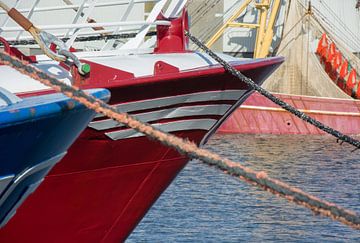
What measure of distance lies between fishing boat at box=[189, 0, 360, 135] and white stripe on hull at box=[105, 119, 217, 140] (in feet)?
60.3

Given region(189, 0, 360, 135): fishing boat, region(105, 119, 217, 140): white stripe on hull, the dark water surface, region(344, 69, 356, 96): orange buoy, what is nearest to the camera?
region(105, 119, 217, 140): white stripe on hull

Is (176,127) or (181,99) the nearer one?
(181,99)

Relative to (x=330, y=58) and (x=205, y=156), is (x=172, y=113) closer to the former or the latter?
(x=205, y=156)

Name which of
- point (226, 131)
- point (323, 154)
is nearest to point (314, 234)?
point (323, 154)

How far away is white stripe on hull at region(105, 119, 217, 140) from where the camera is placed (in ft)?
27.7

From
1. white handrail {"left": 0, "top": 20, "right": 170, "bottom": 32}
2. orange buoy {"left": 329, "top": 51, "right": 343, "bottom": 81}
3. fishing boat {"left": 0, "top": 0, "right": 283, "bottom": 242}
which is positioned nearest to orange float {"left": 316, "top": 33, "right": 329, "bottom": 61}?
orange buoy {"left": 329, "top": 51, "right": 343, "bottom": 81}

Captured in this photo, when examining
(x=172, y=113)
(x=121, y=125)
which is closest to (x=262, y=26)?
(x=172, y=113)

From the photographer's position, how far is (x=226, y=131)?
28.7m

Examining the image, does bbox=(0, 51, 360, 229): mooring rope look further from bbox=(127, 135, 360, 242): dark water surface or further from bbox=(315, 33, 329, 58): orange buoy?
bbox=(315, 33, 329, 58): orange buoy

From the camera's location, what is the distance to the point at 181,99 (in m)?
8.68

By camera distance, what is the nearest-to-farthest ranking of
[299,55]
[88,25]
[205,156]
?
[205,156] → [88,25] → [299,55]

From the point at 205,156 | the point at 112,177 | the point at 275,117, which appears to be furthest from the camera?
the point at 275,117

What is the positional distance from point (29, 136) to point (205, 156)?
3.09 ft

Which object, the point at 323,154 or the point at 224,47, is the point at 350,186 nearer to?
the point at 323,154
